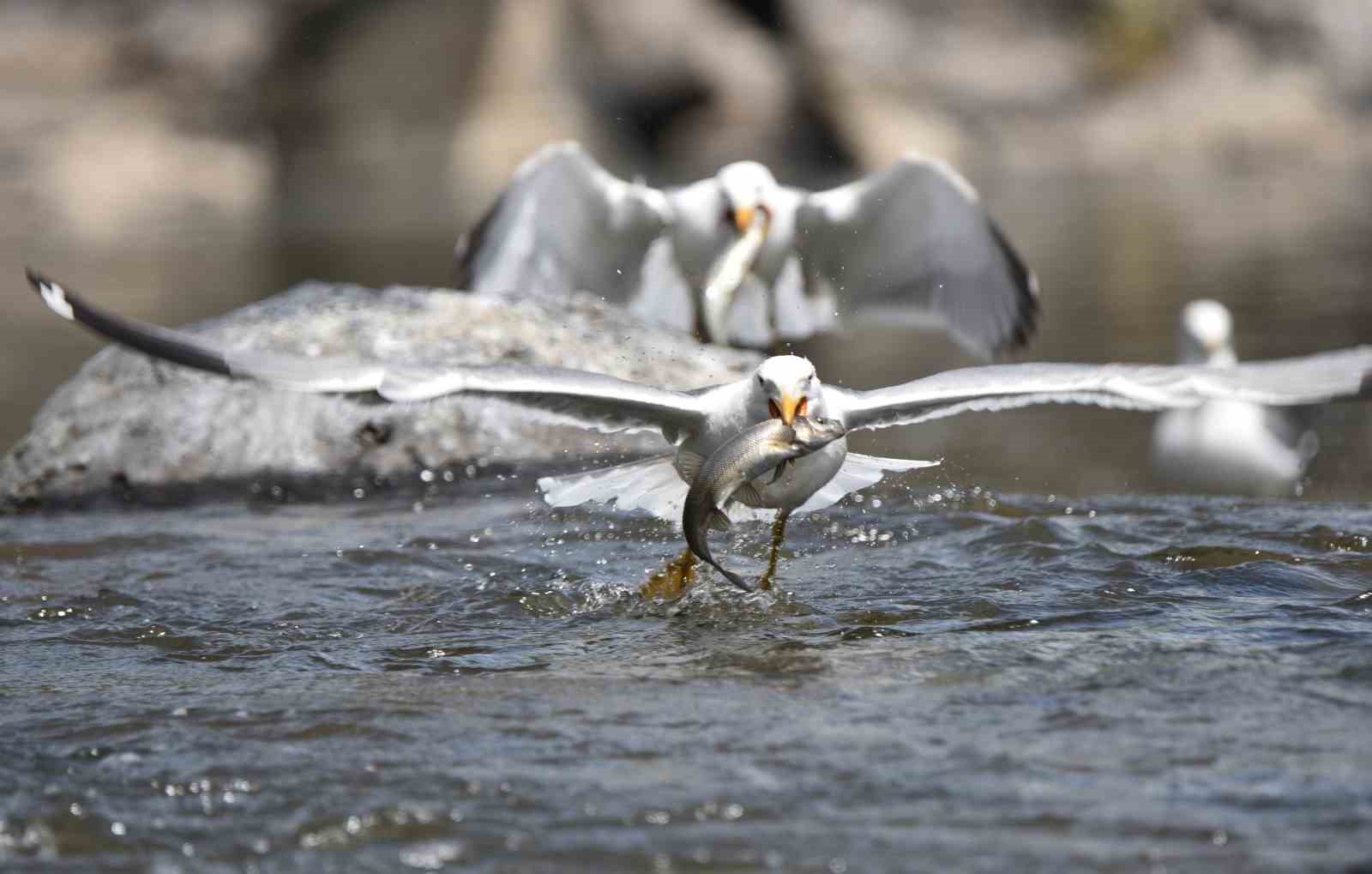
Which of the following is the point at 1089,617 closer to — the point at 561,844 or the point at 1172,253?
the point at 561,844

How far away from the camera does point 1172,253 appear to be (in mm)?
14164

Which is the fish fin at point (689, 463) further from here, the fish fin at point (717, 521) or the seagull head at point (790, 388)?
the fish fin at point (717, 521)

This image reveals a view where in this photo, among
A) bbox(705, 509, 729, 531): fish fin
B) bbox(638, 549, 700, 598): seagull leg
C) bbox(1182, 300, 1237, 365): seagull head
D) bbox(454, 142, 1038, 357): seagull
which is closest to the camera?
bbox(705, 509, 729, 531): fish fin

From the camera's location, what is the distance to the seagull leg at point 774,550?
208 inches

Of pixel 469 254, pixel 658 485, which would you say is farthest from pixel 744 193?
pixel 658 485

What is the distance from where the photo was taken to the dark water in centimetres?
319

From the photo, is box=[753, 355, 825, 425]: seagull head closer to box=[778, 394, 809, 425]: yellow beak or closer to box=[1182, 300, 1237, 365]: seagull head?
box=[778, 394, 809, 425]: yellow beak

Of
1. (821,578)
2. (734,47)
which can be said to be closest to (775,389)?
(821,578)

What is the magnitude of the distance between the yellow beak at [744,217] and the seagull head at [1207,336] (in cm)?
209

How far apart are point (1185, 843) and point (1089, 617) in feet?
5.11

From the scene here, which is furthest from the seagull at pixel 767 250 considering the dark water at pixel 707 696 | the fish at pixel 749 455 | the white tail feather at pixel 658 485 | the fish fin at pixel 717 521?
the fish at pixel 749 455

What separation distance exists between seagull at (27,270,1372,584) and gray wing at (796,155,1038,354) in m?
2.01

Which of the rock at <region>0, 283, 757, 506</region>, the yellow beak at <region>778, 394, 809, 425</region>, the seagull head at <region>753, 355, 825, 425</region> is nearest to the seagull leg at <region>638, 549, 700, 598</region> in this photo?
the seagull head at <region>753, 355, 825, 425</region>

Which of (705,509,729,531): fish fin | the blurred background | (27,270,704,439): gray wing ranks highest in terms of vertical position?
A: the blurred background
